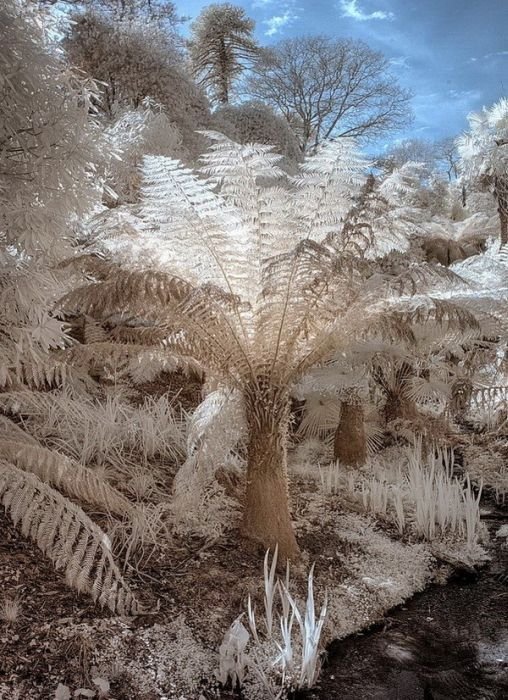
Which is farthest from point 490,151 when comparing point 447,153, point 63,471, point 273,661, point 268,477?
point 273,661

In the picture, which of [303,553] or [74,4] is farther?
[74,4]

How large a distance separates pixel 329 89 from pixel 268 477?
28.0ft

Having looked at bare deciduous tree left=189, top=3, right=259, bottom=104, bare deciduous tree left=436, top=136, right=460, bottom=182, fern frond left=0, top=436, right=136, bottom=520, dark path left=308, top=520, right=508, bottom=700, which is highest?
bare deciduous tree left=436, top=136, right=460, bottom=182

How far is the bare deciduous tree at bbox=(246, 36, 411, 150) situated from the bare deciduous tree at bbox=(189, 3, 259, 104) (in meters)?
0.72

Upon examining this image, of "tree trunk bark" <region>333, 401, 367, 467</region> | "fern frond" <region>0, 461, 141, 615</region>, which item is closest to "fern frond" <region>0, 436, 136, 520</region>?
"fern frond" <region>0, 461, 141, 615</region>

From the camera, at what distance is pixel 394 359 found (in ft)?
9.45

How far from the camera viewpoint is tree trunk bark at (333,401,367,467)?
9.15ft

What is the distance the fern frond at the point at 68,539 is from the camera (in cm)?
Result: 142

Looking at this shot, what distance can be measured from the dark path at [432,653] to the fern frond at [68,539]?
558 mm

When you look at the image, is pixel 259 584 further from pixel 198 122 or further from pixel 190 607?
pixel 198 122

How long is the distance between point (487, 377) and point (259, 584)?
1.91 meters

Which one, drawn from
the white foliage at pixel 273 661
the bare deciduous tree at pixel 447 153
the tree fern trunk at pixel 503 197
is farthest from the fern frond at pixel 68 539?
the bare deciduous tree at pixel 447 153

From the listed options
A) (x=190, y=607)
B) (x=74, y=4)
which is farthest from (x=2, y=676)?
(x=74, y=4)

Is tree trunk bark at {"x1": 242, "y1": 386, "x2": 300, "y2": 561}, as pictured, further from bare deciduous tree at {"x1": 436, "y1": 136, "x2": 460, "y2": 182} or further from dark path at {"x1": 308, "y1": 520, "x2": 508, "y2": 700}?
bare deciduous tree at {"x1": 436, "y1": 136, "x2": 460, "y2": 182}
